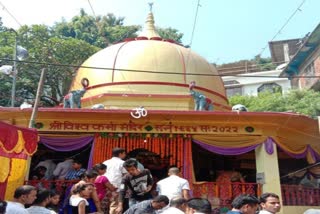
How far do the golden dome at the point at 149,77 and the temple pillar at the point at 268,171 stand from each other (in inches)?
107

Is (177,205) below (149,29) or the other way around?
below

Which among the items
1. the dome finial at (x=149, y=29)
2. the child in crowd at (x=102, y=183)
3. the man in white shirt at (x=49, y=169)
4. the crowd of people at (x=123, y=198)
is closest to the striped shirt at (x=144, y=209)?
the crowd of people at (x=123, y=198)

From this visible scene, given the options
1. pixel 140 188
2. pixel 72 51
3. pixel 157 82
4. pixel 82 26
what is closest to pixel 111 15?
pixel 82 26

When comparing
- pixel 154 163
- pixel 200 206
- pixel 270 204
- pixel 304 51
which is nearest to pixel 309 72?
pixel 304 51

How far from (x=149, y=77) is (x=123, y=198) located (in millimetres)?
7563

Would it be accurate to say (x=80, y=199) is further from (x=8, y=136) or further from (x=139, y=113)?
(x=139, y=113)

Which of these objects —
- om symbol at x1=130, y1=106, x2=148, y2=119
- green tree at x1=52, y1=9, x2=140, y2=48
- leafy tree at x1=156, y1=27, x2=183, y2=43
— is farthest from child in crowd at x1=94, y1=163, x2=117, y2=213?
leafy tree at x1=156, y1=27, x2=183, y2=43

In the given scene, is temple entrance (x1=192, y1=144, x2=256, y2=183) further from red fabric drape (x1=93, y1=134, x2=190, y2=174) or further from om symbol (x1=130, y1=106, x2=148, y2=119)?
om symbol (x1=130, y1=106, x2=148, y2=119)

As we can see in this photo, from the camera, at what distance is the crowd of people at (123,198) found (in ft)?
14.6

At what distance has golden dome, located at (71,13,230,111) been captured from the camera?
42.3ft

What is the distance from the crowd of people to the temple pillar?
4.37 m

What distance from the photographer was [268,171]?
1082 cm

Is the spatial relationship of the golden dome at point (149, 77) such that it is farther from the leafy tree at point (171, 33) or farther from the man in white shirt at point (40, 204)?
the leafy tree at point (171, 33)

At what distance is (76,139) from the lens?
35.6 ft
